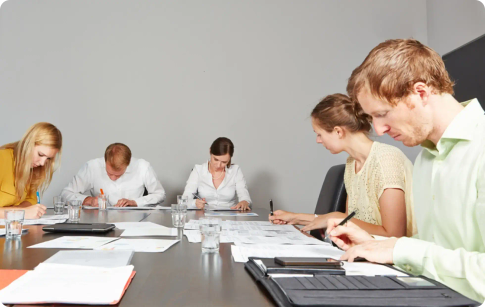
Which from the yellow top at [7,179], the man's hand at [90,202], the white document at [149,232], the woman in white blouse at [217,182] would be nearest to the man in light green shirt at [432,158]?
the white document at [149,232]

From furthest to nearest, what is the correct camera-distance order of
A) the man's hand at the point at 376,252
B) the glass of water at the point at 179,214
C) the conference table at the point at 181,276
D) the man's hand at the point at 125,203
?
the man's hand at the point at 125,203
the glass of water at the point at 179,214
the man's hand at the point at 376,252
the conference table at the point at 181,276

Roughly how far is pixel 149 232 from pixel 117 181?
219 centimetres

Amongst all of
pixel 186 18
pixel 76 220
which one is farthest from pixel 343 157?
pixel 76 220

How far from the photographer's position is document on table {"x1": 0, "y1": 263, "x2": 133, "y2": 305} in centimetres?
72

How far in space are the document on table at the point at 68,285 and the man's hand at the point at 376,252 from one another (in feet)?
1.75

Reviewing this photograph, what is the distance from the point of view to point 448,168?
1103 mm

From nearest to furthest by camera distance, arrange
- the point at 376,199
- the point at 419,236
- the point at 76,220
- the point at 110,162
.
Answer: the point at 419,236, the point at 376,199, the point at 76,220, the point at 110,162

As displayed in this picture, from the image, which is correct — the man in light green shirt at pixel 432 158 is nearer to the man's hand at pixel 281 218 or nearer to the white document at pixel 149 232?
the white document at pixel 149 232

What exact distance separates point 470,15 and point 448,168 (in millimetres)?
2949

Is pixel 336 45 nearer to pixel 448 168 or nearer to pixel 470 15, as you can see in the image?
pixel 470 15

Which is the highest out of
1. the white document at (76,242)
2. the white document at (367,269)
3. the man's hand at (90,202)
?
the man's hand at (90,202)

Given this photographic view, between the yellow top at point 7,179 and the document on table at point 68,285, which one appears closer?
the document on table at point 68,285

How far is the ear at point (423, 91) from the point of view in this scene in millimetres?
1116

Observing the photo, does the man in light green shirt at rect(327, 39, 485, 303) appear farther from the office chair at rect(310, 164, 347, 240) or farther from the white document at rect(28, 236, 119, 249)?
the office chair at rect(310, 164, 347, 240)
